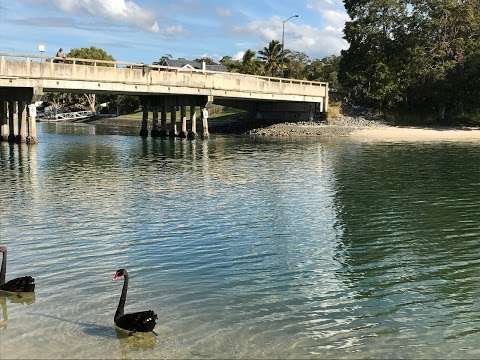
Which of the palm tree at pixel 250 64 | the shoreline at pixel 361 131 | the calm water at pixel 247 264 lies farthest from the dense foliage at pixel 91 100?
the calm water at pixel 247 264

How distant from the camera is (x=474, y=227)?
59.7 ft

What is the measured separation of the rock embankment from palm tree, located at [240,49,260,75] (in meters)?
24.3

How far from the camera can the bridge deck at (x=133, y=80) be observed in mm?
44625

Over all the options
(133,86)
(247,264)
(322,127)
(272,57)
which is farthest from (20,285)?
(272,57)

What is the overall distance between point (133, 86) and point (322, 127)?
27021 mm

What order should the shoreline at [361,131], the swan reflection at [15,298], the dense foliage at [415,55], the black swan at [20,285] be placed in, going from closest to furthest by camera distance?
the swan reflection at [15,298], the black swan at [20,285], the shoreline at [361,131], the dense foliage at [415,55]

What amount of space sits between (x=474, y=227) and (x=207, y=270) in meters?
9.21

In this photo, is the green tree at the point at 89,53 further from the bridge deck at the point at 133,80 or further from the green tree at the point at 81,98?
the bridge deck at the point at 133,80

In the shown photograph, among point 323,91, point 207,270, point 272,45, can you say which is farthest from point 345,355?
point 272,45

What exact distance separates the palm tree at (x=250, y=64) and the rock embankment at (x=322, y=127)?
24.3 metres

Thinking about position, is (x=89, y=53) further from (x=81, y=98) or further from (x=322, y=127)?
(x=322, y=127)

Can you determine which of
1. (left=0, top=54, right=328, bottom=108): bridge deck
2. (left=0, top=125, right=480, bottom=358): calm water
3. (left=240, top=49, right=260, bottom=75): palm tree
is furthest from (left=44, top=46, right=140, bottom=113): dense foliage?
(left=0, top=125, right=480, bottom=358): calm water

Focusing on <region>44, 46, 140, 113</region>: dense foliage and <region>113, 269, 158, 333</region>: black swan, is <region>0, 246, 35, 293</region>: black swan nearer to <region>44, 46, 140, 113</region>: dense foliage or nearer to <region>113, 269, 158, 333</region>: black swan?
<region>113, 269, 158, 333</region>: black swan

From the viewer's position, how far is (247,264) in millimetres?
13906
